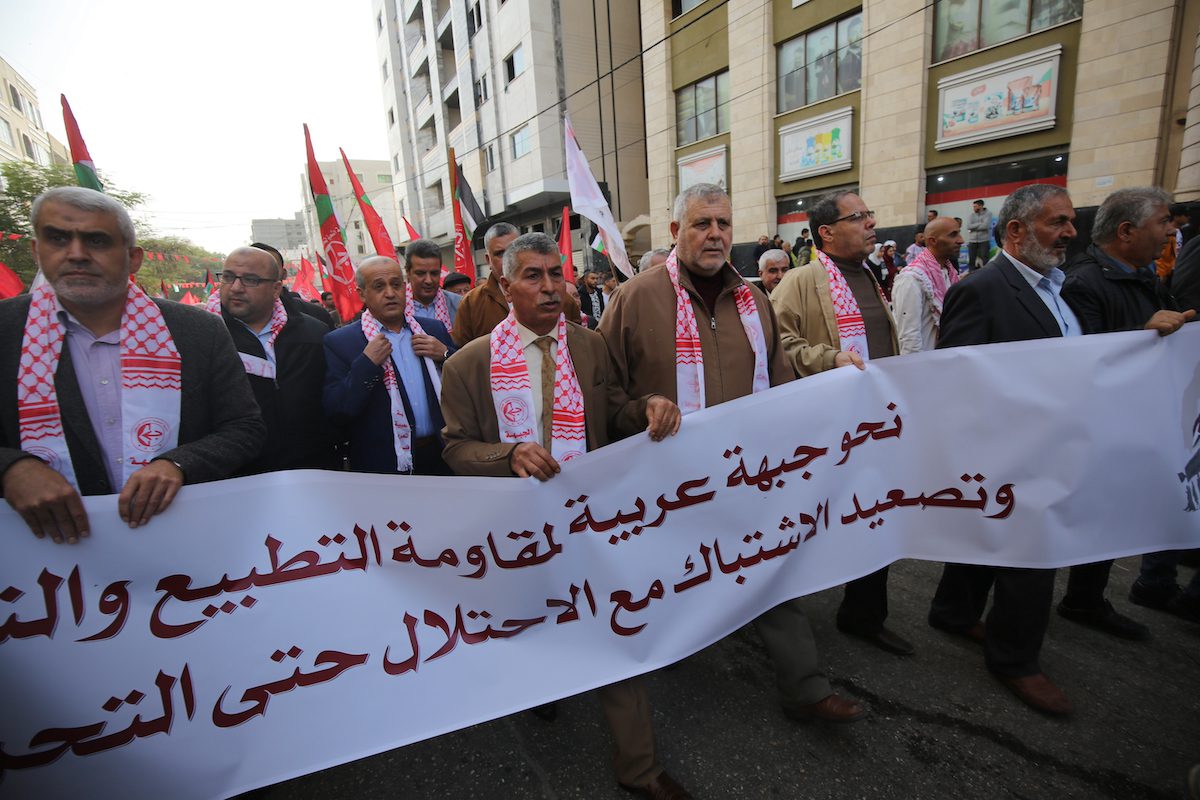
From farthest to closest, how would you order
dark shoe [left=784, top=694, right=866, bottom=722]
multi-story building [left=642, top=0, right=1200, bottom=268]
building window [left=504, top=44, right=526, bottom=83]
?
1. building window [left=504, top=44, right=526, bottom=83]
2. multi-story building [left=642, top=0, right=1200, bottom=268]
3. dark shoe [left=784, top=694, right=866, bottom=722]

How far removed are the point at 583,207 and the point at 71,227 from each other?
4.08 m

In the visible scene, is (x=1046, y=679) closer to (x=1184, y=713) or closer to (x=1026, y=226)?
(x=1184, y=713)

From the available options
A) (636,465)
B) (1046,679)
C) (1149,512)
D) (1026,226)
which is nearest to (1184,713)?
(1046,679)

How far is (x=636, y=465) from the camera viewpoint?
2.02m

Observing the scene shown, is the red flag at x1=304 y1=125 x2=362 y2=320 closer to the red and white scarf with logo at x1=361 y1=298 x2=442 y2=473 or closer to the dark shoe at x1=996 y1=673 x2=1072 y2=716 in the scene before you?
the red and white scarf with logo at x1=361 y1=298 x2=442 y2=473

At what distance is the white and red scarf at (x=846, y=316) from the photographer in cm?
282

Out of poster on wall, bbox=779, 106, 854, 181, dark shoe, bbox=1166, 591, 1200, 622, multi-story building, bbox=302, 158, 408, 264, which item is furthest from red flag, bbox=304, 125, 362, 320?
multi-story building, bbox=302, 158, 408, 264

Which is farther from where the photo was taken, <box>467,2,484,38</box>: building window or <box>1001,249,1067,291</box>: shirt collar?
<box>467,2,484,38</box>: building window

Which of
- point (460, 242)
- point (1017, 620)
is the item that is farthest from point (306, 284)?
point (1017, 620)

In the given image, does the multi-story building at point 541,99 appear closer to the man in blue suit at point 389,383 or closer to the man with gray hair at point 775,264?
the man with gray hair at point 775,264

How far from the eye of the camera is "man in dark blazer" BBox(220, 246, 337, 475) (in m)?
2.82

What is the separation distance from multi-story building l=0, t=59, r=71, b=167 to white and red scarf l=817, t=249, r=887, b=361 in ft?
148

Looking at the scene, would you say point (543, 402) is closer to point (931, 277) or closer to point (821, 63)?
point (931, 277)

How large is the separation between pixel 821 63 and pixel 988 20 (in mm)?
3890
